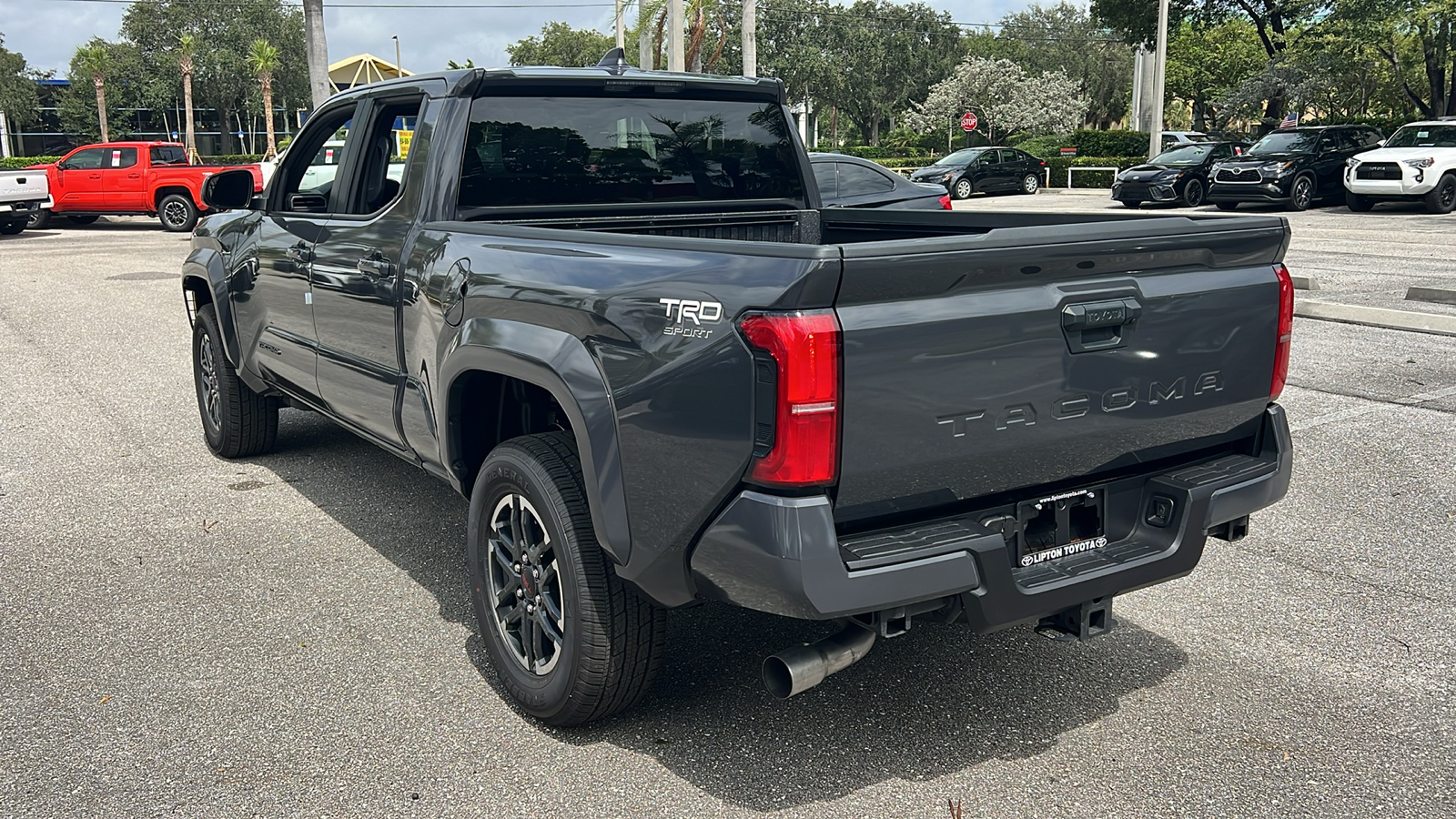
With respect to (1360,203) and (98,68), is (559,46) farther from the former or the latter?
(1360,203)

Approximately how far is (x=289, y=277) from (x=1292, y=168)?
24.3 m

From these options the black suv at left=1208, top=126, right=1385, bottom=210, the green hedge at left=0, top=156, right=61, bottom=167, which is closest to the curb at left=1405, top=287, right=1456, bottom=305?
the black suv at left=1208, top=126, right=1385, bottom=210

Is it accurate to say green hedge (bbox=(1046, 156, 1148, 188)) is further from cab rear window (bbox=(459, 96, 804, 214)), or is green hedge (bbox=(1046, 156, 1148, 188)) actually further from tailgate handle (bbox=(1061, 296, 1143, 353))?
tailgate handle (bbox=(1061, 296, 1143, 353))

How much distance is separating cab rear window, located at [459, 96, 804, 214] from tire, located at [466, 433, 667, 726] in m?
1.21

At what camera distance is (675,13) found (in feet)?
70.1

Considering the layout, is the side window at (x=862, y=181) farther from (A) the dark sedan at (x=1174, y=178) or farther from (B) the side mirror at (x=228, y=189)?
(A) the dark sedan at (x=1174, y=178)

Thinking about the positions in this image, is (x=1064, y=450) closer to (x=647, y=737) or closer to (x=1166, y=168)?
(x=647, y=737)

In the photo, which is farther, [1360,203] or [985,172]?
[985,172]

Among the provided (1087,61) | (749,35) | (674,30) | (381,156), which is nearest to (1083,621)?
(381,156)

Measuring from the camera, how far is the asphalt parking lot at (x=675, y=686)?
3.24 meters

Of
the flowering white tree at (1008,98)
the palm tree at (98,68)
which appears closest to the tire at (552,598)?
the flowering white tree at (1008,98)

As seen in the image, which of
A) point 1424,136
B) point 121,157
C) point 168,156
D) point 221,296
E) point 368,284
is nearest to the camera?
point 368,284

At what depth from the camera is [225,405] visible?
21.4 ft

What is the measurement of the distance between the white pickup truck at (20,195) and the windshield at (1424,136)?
27.4 metres
